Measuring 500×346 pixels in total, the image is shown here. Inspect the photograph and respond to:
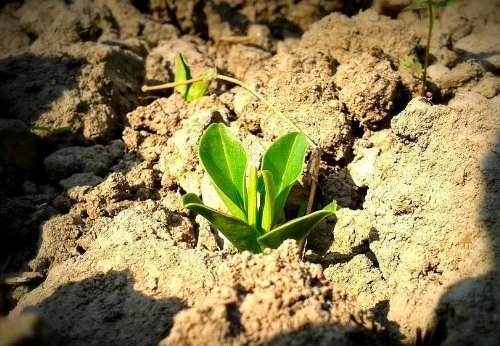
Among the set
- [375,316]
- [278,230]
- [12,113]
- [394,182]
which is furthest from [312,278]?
[12,113]

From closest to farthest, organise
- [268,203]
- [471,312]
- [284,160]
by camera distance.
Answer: [471,312] → [268,203] → [284,160]

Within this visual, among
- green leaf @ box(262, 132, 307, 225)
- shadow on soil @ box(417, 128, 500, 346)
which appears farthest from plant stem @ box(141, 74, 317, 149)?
shadow on soil @ box(417, 128, 500, 346)

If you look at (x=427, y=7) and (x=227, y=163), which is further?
(x=427, y=7)

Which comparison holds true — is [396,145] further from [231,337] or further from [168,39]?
[168,39]


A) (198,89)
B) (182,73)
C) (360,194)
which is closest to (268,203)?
(360,194)

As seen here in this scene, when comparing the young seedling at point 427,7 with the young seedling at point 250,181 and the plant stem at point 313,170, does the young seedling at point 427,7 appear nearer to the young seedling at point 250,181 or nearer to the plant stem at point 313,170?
the plant stem at point 313,170

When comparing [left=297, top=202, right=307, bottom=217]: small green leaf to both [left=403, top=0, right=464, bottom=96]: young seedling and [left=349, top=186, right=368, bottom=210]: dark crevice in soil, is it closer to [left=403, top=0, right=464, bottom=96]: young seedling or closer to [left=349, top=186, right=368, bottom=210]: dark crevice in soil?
[left=349, top=186, right=368, bottom=210]: dark crevice in soil

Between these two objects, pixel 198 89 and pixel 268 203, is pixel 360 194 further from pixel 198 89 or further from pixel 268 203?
pixel 198 89
